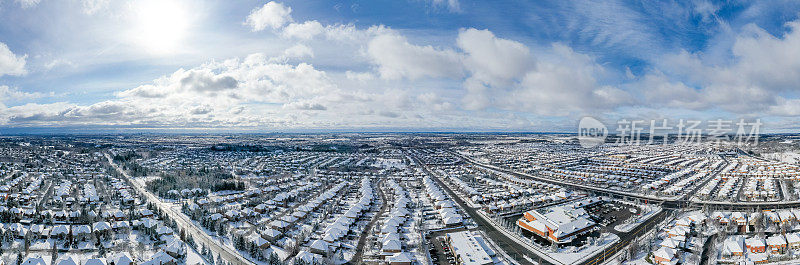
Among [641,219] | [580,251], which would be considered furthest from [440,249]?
[641,219]

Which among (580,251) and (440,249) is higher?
(580,251)

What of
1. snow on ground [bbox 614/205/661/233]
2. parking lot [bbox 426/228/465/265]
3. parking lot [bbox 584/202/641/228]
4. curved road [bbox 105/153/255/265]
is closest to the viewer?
parking lot [bbox 426/228/465/265]

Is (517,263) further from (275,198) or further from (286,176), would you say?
(286,176)

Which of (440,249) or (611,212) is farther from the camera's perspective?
(611,212)

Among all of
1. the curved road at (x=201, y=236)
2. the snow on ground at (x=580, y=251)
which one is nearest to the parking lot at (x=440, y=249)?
the snow on ground at (x=580, y=251)

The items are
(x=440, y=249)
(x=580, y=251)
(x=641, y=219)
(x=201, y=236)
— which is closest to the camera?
(x=580, y=251)

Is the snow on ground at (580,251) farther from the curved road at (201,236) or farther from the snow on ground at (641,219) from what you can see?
the curved road at (201,236)

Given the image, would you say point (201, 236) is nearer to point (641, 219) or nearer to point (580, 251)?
point (580, 251)

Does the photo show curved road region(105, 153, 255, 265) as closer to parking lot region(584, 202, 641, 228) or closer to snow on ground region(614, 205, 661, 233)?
snow on ground region(614, 205, 661, 233)

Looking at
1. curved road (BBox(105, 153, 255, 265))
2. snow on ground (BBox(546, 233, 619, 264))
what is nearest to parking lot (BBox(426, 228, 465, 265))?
snow on ground (BBox(546, 233, 619, 264))

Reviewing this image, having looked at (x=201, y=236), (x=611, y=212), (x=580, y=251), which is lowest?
(x=201, y=236)

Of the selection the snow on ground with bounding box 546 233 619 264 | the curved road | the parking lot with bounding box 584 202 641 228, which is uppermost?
the parking lot with bounding box 584 202 641 228

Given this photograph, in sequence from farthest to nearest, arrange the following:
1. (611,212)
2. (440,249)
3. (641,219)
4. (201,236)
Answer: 1. (611,212)
2. (641,219)
3. (201,236)
4. (440,249)
